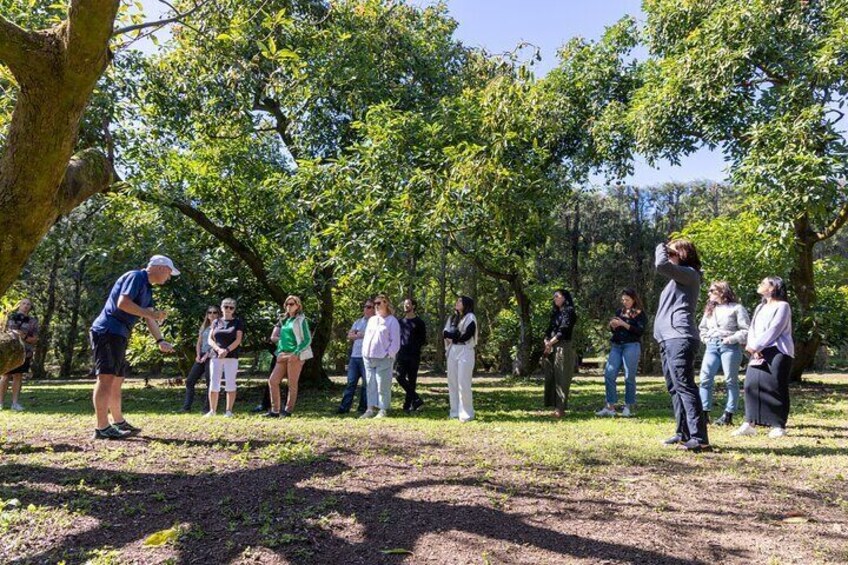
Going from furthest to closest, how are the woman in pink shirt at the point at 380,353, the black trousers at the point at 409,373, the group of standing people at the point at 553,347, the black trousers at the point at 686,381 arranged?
the black trousers at the point at 409,373 → the woman in pink shirt at the point at 380,353 → the group of standing people at the point at 553,347 → the black trousers at the point at 686,381

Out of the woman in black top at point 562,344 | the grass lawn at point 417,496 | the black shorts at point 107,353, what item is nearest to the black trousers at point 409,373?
the woman in black top at point 562,344

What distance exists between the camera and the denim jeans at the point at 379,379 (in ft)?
29.2

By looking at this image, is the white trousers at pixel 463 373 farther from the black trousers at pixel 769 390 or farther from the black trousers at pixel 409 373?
the black trousers at pixel 769 390

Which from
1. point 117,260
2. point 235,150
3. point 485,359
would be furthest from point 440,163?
point 485,359

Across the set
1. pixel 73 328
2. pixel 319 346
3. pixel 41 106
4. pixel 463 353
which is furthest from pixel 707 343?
pixel 73 328

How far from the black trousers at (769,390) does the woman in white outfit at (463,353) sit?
11.2 feet

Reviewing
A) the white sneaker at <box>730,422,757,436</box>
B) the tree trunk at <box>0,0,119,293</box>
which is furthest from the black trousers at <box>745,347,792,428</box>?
the tree trunk at <box>0,0,119,293</box>

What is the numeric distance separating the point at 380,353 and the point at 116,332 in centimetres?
360

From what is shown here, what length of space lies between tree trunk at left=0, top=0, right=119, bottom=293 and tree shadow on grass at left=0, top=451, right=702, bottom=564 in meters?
1.71

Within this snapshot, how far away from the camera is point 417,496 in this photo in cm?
432

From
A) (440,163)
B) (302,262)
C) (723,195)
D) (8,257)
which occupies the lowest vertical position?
(8,257)

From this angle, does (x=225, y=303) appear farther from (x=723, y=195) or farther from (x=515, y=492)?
(x=723, y=195)

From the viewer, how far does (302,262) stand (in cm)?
1173

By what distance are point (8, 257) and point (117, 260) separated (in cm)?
1107
